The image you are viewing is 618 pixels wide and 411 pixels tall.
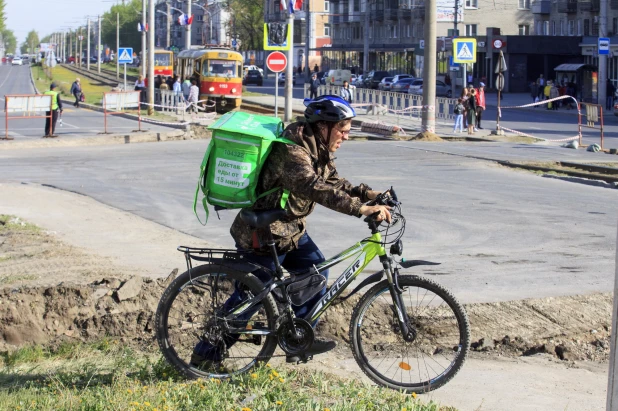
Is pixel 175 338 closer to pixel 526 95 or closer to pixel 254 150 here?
pixel 254 150

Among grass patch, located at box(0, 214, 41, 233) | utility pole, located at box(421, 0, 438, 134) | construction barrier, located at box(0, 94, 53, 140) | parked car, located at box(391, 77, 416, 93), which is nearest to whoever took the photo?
grass patch, located at box(0, 214, 41, 233)

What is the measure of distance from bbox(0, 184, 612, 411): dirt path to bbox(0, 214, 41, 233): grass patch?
963mm

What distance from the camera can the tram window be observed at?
44688mm

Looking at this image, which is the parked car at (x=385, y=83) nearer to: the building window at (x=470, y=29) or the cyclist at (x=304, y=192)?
the building window at (x=470, y=29)

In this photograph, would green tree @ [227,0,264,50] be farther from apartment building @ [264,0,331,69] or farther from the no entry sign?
the no entry sign

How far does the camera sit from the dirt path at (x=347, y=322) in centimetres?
569

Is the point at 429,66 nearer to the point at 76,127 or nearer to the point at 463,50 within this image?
the point at 463,50

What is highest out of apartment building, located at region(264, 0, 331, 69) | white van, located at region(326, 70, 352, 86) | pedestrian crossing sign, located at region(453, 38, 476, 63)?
apartment building, located at region(264, 0, 331, 69)

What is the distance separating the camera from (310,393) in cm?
500

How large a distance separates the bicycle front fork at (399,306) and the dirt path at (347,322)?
0.39m

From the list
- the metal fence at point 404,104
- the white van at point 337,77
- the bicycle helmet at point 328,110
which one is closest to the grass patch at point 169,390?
the bicycle helmet at point 328,110

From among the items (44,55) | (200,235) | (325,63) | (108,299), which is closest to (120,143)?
(200,235)

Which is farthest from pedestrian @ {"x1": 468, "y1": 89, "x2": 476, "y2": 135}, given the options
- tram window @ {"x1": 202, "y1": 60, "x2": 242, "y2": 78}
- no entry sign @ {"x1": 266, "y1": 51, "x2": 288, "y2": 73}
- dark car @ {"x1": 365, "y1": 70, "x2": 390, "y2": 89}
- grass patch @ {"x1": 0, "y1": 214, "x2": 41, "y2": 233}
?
dark car @ {"x1": 365, "y1": 70, "x2": 390, "y2": 89}

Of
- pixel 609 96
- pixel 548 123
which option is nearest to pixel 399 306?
pixel 548 123
